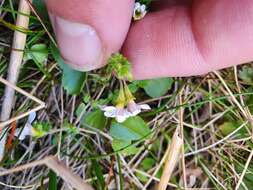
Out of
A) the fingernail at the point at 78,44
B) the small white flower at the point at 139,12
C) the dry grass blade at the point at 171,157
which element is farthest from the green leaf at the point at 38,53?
the dry grass blade at the point at 171,157

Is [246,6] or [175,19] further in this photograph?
[175,19]

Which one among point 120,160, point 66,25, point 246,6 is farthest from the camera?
point 120,160

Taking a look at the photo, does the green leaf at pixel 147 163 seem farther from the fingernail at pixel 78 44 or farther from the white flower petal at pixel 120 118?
the fingernail at pixel 78 44

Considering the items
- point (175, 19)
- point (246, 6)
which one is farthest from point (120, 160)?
point (246, 6)

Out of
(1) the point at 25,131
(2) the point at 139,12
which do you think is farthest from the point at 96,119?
(2) the point at 139,12

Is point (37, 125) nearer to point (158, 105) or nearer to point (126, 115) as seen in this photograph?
point (126, 115)

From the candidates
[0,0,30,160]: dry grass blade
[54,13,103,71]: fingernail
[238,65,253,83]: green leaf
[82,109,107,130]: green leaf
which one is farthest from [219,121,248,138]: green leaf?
[0,0,30,160]: dry grass blade
